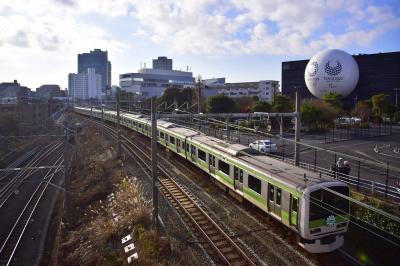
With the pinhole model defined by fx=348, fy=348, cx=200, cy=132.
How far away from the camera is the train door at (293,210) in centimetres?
1235

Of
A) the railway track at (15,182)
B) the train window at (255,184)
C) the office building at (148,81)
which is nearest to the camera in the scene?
the train window at (255,184)

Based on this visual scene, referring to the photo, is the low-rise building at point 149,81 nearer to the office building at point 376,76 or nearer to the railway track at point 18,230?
the office building at point 376,76

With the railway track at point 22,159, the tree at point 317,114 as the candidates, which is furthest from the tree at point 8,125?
the tree at point 317,114

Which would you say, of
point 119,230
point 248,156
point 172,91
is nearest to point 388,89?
point 172,91

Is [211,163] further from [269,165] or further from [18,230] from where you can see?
[18,230]

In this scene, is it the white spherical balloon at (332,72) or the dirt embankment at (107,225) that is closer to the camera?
the dirt embankment at (107,225)

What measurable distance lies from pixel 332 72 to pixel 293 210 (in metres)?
65.5

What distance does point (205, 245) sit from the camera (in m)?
13.5

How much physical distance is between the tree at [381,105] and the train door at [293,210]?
171 feet

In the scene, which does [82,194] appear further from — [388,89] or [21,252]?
[388,89]

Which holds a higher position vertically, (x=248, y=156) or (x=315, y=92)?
(x=315, y=92)

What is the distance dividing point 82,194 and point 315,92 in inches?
2343

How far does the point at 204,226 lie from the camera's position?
15250 mm

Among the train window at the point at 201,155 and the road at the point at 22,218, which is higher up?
the train window at the point at 201,155
